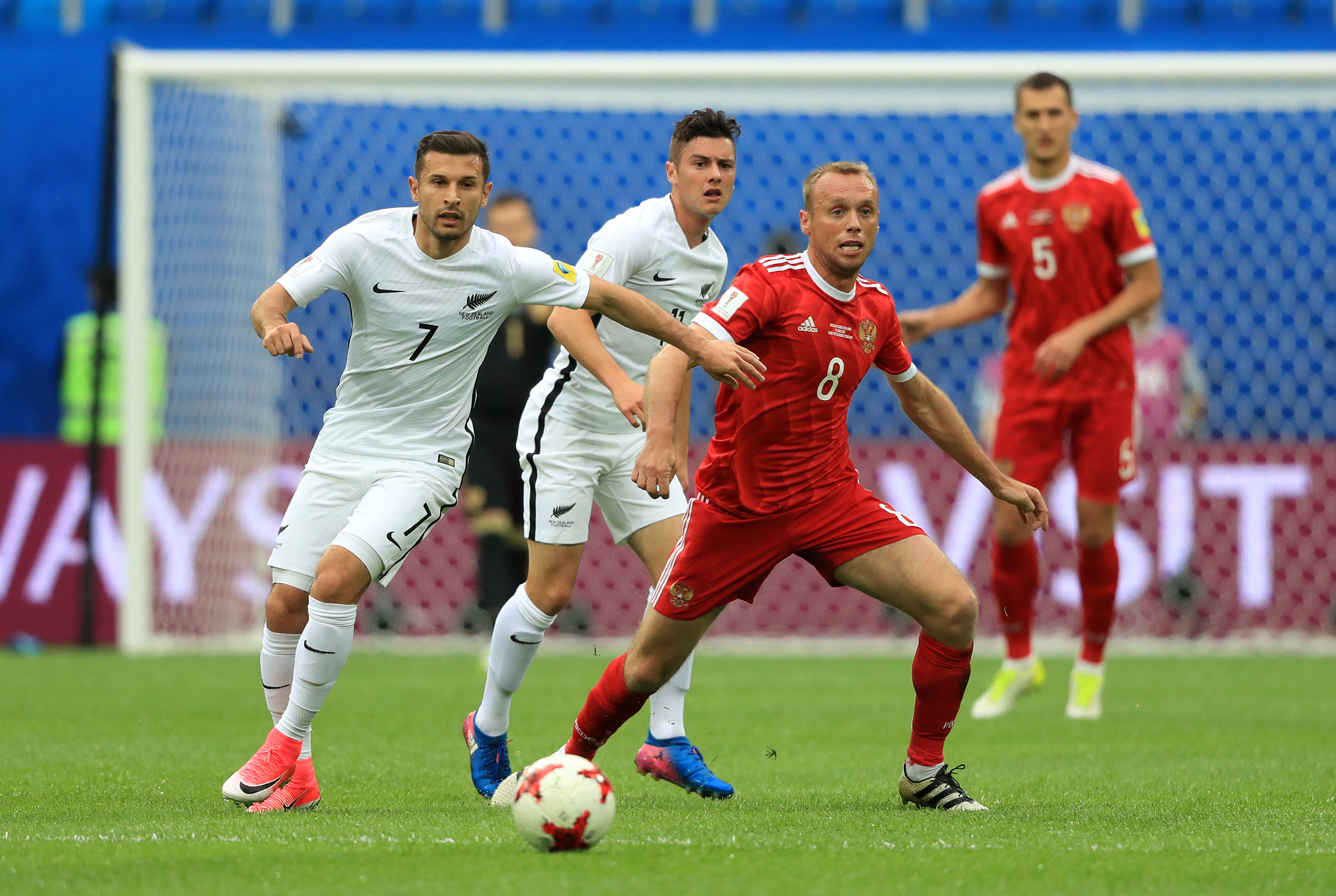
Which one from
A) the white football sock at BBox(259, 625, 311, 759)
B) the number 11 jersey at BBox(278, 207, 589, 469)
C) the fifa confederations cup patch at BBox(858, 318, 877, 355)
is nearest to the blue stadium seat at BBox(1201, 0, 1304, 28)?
the fifa confederations cup patch at BBox(858, 318, 877, 355)

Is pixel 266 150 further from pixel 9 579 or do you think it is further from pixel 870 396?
pixel 870 396

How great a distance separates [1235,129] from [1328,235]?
1337 millimetres

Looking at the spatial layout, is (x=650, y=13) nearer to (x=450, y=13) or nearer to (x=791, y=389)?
(x=450, y=13)

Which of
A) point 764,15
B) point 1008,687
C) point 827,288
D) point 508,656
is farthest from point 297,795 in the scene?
point 764,15

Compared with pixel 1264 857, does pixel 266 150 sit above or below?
above

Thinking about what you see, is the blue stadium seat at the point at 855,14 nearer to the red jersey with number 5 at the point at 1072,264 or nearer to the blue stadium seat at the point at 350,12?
the blue stadium seat at the point at 350,12

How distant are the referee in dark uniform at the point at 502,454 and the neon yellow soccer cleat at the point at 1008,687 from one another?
3164mm

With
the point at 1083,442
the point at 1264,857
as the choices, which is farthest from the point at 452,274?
the point at 1083,442

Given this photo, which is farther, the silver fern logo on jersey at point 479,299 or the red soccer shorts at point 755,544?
the silver fern logo on jersey at point 479,299

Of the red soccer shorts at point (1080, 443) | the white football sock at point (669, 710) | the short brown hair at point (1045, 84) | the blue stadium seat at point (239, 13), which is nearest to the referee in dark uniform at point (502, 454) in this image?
the red soccer shorts at point (1080, 443)

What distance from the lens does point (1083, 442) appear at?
802 cm

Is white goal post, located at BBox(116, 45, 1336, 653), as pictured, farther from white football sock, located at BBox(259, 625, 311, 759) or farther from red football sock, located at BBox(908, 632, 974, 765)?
red football sock, located at BBox(908, 632, 974, 765)

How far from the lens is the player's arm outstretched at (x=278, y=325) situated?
4672mm

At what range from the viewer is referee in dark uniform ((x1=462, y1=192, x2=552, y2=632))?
10102 millimetres
